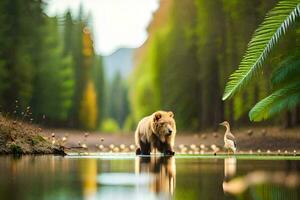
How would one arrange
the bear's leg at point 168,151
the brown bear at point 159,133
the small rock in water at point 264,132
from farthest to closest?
the small rock in water at point 264,132
the bear's leg at point 168,151
the brown bear at point 159,133

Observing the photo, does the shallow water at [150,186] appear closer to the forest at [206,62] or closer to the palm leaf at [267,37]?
the palm leaf at [267,37]

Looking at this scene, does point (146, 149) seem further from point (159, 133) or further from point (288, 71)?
point (288, 71)

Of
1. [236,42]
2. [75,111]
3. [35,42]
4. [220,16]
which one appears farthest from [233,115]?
[75,111]

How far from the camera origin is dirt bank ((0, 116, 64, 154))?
9984 millimetres

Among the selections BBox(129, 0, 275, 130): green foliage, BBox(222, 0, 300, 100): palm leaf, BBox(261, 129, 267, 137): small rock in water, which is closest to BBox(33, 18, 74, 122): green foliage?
BBox(129, 0, 275, 130): green foliage

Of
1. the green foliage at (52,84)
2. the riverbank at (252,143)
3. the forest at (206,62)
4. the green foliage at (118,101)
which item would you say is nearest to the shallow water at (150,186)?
the riverbank at (252,143)

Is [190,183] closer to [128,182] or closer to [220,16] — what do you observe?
[128,182]

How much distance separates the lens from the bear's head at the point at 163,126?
1003 cm

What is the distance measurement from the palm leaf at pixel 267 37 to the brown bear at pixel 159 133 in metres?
5.70

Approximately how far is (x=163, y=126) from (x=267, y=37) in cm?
608

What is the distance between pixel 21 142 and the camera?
10234 mm

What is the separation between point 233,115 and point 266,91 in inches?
110

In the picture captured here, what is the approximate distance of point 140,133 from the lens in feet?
36.4

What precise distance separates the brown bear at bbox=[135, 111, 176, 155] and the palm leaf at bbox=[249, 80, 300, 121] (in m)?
3.53
